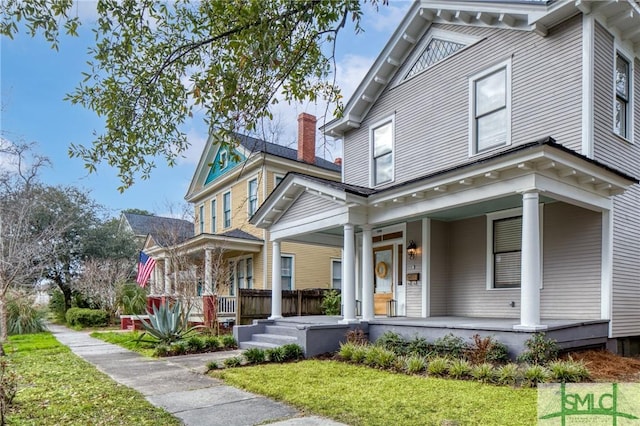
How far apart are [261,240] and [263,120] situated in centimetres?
1330

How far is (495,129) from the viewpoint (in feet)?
33.3

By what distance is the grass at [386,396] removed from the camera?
500 centimetres

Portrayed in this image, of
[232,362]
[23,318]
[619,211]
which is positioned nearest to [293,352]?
[232,362]

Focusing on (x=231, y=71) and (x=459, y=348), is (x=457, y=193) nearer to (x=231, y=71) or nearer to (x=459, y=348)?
(x=459, y=348)

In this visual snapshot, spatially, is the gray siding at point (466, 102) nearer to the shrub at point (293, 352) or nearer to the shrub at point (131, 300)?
the shrub at point (293, 352)

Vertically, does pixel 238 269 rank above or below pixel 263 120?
below

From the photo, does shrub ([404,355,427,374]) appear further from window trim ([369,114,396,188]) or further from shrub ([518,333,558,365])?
window trim ([369,114,396,188])

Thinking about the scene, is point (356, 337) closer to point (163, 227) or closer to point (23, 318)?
point (163, 227)

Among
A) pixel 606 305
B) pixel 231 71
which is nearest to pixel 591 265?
pixel 606 305

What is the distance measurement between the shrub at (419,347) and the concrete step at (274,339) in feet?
8.73

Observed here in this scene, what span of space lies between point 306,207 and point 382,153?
2757 millimetres

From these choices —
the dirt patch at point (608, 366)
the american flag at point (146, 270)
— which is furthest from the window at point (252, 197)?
the dirt patch at point (608, 366)

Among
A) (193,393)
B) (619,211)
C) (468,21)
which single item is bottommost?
(193,393)

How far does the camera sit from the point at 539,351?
704cm
